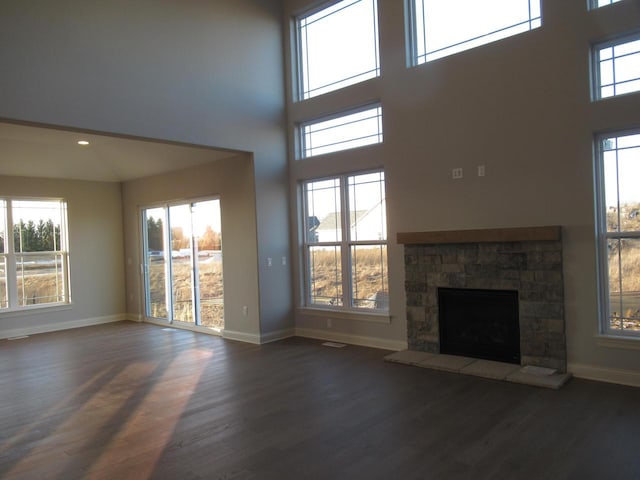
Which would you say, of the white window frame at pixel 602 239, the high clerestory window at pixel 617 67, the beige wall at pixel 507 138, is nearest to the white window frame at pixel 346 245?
the beige wall at pixel 507 138

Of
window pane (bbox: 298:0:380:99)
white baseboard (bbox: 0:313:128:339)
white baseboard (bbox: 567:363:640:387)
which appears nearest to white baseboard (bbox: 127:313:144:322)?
white baseboard (bbox: 0:313:128:339)

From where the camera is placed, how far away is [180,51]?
18.3 feet

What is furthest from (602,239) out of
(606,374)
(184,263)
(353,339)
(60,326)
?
(60,326)

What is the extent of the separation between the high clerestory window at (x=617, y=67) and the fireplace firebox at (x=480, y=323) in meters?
2.04

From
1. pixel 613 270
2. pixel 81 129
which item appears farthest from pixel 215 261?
pixel 613 270

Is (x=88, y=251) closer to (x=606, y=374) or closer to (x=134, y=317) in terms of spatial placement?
(x=134, y=317)

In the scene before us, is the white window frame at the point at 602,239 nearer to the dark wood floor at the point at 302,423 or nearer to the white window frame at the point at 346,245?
the dark wood floor at the point at 302,423

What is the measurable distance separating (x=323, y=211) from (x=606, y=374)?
3753 mm

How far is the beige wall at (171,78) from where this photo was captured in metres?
4.41

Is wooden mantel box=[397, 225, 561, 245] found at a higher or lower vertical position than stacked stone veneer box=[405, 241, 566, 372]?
higher

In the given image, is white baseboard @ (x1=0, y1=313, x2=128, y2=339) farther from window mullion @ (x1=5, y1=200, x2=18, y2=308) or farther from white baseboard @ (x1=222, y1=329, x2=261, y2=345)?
white baseboard @ (x1=222, y1=329, x2=261, y2=345)

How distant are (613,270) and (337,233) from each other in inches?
125

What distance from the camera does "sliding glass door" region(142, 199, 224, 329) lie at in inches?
284

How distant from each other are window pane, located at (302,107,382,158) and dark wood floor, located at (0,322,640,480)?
268 centimetres
